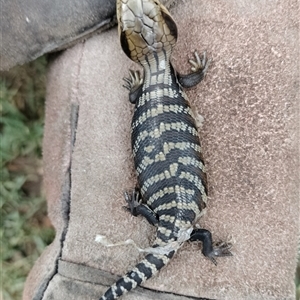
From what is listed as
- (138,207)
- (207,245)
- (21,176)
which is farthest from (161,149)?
(21,176)

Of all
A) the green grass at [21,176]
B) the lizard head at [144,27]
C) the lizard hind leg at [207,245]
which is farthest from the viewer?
the green grass at [21,176]

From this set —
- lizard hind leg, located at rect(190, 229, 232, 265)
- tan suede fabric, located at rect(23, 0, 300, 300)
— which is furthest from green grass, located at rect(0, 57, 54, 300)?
lizard hind leg, located at rect(190, 229, 232, 265)

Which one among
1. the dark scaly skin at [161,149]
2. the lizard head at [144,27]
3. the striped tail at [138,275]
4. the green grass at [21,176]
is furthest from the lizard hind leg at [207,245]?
the green grass at [21,176]

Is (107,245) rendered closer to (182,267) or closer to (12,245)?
(182,267)

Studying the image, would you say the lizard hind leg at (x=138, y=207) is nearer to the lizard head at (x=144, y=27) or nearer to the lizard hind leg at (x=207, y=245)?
the lizard hind leg at (x=207, y=245)

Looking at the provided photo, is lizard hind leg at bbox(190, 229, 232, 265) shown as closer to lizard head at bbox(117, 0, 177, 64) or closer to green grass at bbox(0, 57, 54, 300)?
lizard head at bbox(117, 0, 177, 64)

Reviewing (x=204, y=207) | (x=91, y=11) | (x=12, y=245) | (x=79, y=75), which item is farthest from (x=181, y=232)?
(x=12, y=245)
